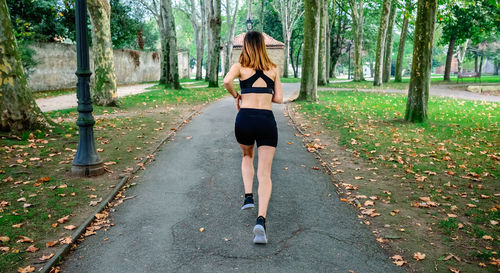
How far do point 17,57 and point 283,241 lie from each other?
7092 millimetres

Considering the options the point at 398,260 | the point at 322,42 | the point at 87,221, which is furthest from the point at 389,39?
the point at 87,221

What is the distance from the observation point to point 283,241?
408cm

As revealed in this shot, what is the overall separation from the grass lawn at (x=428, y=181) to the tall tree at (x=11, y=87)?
6612mm

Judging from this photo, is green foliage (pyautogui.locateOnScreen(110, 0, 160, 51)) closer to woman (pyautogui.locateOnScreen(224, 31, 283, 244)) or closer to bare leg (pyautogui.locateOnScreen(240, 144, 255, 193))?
bare leg (pyautogui.locateOnScreen(240, 144, 255, 193))

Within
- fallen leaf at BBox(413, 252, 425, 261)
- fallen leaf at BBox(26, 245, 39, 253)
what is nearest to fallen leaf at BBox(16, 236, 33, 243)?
fallen leaf at BBox(26, 245, 39, 253)

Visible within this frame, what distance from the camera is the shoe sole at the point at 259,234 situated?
155 inches

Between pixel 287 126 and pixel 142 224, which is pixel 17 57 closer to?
pixel 142 224

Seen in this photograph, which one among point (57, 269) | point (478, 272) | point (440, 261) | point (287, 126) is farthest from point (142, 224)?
point (287, 126)

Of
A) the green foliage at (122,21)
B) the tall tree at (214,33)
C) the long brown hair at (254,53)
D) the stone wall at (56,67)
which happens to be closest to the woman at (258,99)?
the long brown hair at (254,53)

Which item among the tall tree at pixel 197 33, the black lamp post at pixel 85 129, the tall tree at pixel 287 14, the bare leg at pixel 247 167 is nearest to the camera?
the bare leg at pixel 247 167

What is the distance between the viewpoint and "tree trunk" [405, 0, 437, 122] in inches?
398

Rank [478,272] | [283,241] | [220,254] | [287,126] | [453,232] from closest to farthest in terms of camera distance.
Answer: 1. [478,272]
2. [220,254]
3. [283,241]
4. [453,232]
5. [287,126]

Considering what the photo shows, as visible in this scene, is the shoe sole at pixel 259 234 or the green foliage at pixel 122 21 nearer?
the shoe sole at pixel 259 234

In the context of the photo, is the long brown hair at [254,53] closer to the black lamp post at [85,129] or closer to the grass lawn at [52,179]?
the grass lawn at [52,179]
